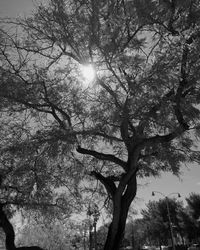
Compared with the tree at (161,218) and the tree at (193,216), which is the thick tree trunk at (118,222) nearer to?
the tree at (193,216)

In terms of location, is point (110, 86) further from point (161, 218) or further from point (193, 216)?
point (161, 218)

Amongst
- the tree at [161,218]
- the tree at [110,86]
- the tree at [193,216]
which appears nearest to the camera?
the tree at [110,86]

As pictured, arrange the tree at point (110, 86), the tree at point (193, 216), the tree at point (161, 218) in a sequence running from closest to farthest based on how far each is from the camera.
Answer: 1. the tree at point (110, 86)
2. the tree at point (193, 216)
3. the tree at point (161, 218)

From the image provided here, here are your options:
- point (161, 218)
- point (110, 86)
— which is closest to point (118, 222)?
point (110, 86)

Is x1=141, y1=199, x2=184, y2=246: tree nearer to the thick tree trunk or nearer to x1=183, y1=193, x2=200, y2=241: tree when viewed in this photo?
x1=183, y1=193, x2=200, y2=241: tree

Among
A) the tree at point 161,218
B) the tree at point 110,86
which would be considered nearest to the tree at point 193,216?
the tree at point 161,218

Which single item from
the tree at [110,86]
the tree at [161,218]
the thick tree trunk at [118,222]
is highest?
the tree at [161,218]

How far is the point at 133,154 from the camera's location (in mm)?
11508

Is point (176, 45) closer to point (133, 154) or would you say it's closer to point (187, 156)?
point (133, 154)

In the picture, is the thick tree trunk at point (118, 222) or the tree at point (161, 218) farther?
the tree at point (161, 218)

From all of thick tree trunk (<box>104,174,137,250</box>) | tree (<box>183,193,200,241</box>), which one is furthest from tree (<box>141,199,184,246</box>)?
thick tree trunk (<box>104,174,137,250</box>)

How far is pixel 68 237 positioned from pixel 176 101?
216ft

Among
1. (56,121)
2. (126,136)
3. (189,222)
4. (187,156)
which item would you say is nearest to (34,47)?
(56,121)

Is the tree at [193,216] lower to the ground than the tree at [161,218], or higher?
lower
